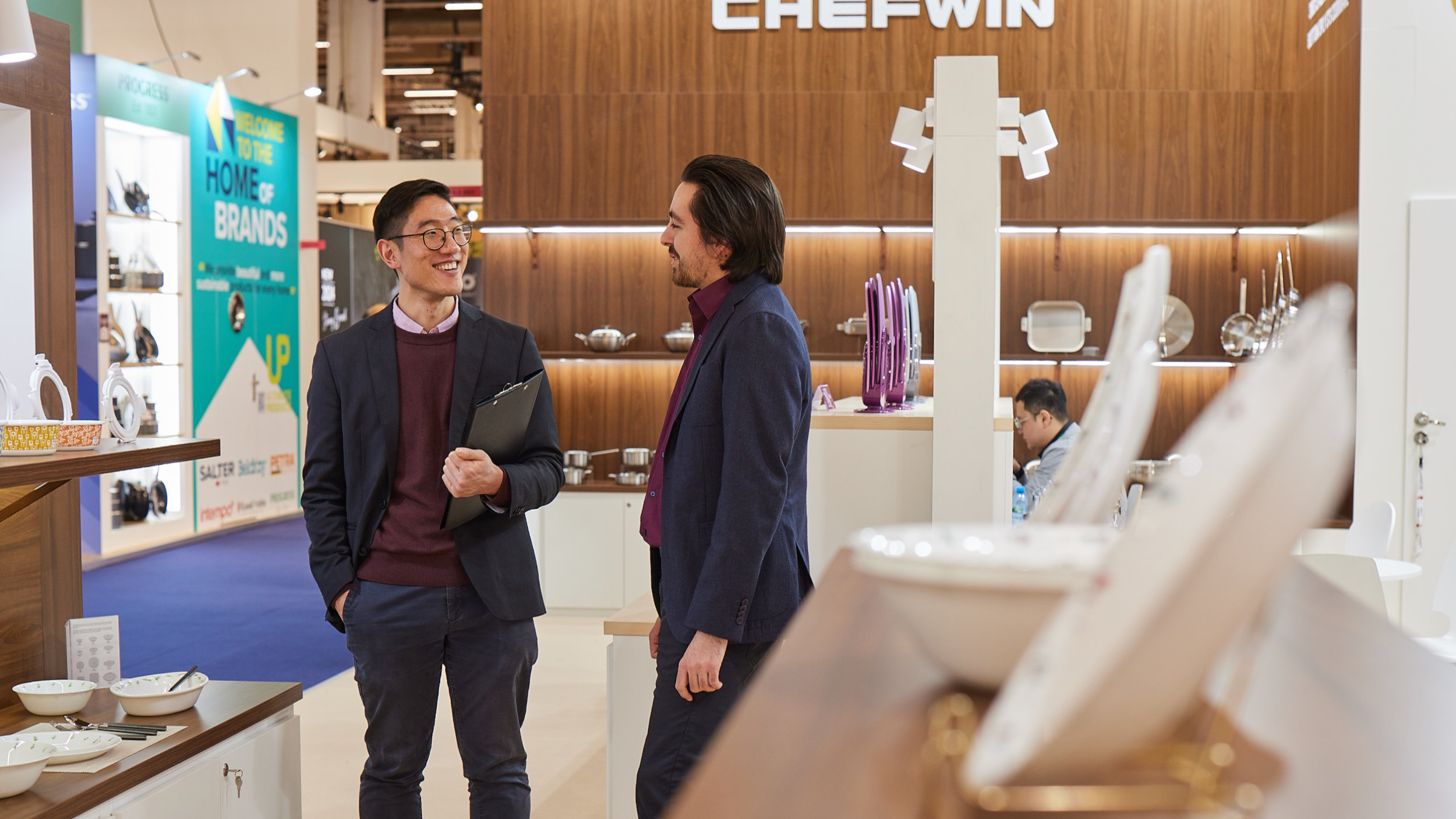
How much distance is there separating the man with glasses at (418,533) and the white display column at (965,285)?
114 centimetres

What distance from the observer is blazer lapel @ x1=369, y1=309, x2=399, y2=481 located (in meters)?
2.36

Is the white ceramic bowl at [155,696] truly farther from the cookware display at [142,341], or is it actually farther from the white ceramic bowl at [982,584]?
the cookware display at [142,341]

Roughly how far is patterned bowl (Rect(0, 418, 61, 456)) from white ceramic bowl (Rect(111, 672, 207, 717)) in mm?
634

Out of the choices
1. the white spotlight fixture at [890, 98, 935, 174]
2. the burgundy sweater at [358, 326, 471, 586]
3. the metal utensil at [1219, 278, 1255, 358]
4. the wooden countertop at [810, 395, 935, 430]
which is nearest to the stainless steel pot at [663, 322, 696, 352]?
the white spotlight fixture at [890, 98, 935, 174]

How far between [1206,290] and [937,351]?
4206 mm

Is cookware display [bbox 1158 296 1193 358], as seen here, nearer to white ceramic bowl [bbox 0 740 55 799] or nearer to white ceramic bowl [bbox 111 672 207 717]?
white ceramic bowl [bbox 111 672 207 717]

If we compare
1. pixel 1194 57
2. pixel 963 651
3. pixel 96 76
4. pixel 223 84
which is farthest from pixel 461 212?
pixel 963 651

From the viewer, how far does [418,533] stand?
92.8 inches

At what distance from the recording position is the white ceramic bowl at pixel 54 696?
2.38 m

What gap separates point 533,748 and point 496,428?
210 cm

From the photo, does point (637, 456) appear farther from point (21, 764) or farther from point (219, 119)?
point (219, 119)

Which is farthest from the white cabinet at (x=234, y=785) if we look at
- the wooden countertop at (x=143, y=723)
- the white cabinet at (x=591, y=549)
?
the white cabinet at (x=591, y=549)

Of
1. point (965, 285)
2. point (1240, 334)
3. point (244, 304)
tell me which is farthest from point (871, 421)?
point (244, 304)

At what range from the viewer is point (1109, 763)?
49cm
